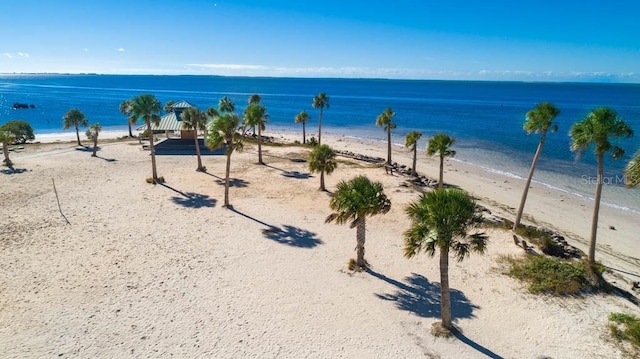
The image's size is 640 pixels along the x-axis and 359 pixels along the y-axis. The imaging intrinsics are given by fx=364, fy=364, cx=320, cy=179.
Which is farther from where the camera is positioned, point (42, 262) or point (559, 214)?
point (559, 214)

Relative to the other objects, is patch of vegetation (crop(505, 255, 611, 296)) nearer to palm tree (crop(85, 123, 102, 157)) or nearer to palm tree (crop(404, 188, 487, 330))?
palm tree (crop(404, 188, 487, 330))

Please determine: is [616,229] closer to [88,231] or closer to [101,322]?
[101,322]

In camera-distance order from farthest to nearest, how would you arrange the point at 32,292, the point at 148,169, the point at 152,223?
1. the point at 148,169
2. the point at 152,223
3. the point at 32,292

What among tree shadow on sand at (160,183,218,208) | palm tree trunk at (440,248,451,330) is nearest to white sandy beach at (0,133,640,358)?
tree shadow on sand at (160,183,218,208)

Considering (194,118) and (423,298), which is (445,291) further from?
(194,118)

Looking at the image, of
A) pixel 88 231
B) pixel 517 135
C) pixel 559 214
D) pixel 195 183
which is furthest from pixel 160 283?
pixel 517 135

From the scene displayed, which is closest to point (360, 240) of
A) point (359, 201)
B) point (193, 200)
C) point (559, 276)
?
point (359, 201)
